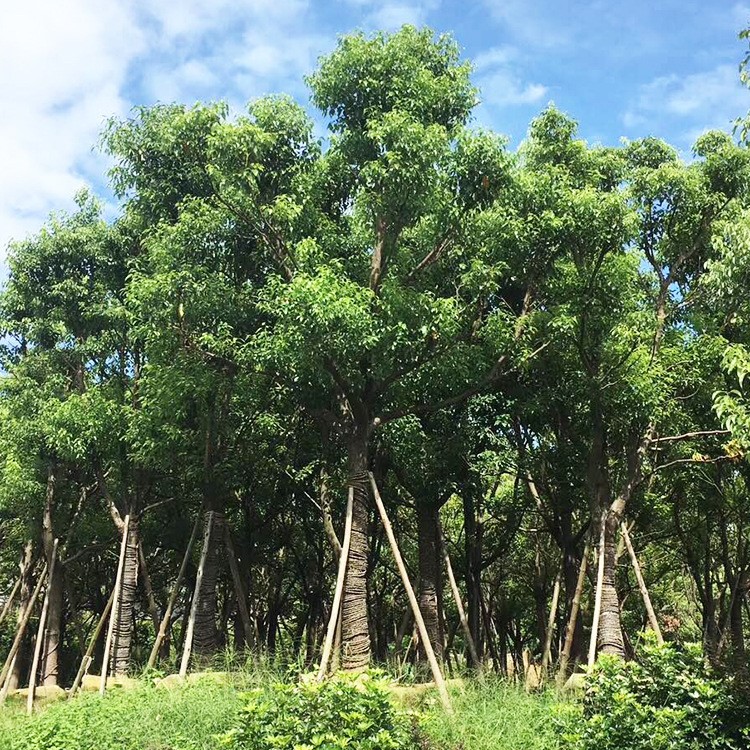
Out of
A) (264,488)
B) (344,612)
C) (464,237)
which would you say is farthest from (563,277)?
(264,488)

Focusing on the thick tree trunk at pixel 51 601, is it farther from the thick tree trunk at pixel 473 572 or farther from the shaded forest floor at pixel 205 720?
the thick tree trunk at pixel 473 572

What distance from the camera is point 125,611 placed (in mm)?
13797

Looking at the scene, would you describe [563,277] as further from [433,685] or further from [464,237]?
[433,685]

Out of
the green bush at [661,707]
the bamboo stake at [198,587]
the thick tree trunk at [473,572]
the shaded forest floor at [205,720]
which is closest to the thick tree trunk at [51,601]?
the bamboo stake at [198,587]

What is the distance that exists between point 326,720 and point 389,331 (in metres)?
5.34

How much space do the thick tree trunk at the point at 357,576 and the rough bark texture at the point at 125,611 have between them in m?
5.27

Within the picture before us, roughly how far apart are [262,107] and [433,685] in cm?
878

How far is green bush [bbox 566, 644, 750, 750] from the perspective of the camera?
611 cm

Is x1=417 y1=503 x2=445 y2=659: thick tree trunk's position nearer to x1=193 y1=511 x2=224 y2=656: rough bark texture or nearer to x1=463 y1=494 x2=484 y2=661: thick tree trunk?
x1=463 y1=494 x2=484 y2=661: thick tree trunk

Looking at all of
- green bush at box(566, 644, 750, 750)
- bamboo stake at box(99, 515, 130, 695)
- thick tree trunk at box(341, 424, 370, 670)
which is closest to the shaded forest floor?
green bush at box(566, 644, 750, 750)

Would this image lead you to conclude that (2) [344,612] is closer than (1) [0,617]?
Yes

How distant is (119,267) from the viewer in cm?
1508

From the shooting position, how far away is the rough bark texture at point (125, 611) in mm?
13594

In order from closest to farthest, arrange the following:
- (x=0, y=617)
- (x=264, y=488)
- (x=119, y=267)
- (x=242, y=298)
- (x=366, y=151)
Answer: (x=366, y=151), (x=242, y=298), (x=119, y=267), (x=264, y=488), (x=0, y=617)
